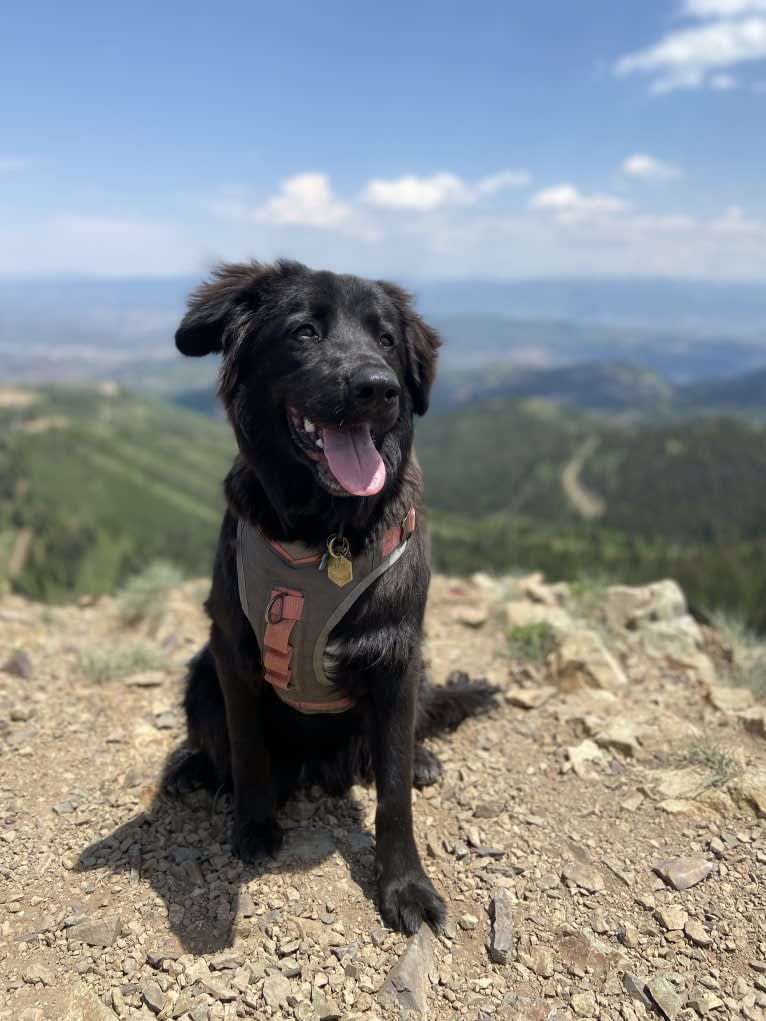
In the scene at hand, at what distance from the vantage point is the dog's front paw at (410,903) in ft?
9.73

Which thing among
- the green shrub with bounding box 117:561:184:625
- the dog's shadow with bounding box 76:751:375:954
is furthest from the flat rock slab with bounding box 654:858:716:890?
the green shrub with bounding box 117:561:184:625

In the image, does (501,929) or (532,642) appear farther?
(532,642)

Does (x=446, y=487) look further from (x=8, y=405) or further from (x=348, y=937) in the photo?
(x=348, y=937)

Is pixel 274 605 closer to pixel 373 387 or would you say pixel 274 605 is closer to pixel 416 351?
pixel 373 387

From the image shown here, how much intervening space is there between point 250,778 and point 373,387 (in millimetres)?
2090

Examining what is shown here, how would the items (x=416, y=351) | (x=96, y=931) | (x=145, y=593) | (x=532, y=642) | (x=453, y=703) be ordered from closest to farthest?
(x=96, y=931) → (x=416, y=351) → (x=453, y=703) → (x=532, y=642) → (x=145, y=593)

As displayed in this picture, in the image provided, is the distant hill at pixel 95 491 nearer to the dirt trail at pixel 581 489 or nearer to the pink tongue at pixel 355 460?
the pink tongue at pixel 355 460

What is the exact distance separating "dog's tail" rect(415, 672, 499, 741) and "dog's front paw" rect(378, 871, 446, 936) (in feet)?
3.40

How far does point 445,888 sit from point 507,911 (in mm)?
341

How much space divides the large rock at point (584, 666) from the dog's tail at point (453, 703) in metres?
0.70

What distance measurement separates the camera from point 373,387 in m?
2.52

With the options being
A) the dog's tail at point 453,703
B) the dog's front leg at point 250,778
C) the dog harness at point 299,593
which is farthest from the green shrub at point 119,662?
the dog harness at point 299,593

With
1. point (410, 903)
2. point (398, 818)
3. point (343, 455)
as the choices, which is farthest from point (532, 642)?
point (343, 455)

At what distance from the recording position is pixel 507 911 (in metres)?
3.01
